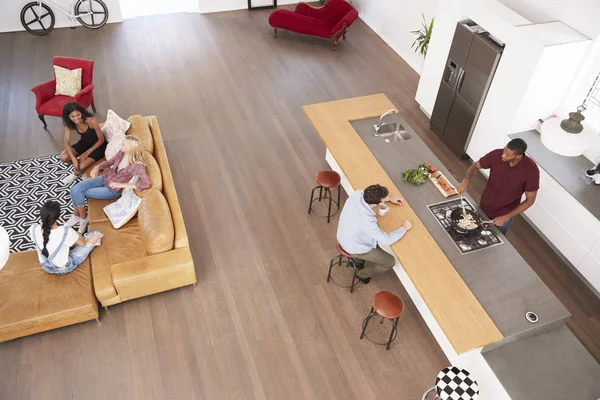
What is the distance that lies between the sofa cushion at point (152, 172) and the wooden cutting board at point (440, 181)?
298cm

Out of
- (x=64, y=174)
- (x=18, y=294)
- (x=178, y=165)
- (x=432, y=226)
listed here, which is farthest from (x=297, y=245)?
(x=64, y=174)

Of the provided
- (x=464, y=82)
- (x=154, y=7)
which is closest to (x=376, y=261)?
(x=464, y=82)

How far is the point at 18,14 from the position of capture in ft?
29.3

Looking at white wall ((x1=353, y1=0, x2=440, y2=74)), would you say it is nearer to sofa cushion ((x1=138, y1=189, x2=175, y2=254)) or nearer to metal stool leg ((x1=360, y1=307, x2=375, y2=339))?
metal stool leg ((x1=360, y1=307, x2=375, y2=339))

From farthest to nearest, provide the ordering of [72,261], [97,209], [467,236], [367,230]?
1. [97,209]
2. [72,261]
3. [467,236]
4. [367,230]

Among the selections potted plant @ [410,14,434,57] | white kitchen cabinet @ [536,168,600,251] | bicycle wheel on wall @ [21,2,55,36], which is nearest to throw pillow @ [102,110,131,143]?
bicycle wheel on wall @ [21,2,55,36]

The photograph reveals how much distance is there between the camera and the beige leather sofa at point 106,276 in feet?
14.5

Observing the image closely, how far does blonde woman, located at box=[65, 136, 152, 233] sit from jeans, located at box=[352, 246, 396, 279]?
2498 mm

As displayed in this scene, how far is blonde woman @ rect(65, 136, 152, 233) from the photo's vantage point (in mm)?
5184

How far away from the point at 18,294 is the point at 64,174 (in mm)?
2279

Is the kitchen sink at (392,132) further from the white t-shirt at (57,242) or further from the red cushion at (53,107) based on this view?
the red cushion at (53,107)

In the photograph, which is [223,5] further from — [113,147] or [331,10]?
[113,147]

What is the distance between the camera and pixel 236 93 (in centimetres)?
796

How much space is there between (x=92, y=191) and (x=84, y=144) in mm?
859
